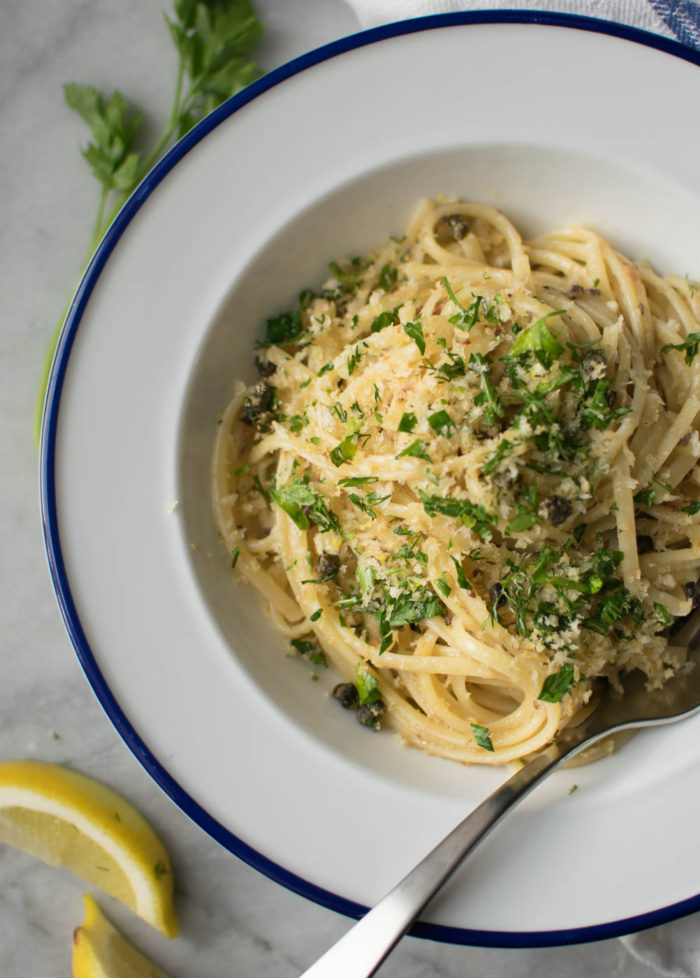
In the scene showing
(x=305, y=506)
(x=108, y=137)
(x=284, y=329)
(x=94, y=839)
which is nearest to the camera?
(x=305, y=506)

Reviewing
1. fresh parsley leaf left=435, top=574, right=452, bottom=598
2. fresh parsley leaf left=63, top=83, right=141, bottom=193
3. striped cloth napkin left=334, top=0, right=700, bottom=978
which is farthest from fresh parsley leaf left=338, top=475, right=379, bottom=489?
striped cloth napkin left=334, top=0, right=700, bottom=978

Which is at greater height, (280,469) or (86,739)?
(280,469)

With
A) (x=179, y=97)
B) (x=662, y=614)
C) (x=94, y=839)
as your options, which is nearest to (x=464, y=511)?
(x=662, y=614)

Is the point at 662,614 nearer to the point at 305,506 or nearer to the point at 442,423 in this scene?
the point at 442,423

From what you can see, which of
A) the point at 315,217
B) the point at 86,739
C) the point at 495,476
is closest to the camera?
the point at 495,476

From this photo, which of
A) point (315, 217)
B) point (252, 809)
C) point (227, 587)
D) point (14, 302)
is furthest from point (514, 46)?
point (252, 809)

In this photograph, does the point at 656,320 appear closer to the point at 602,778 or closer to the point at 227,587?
the point at 602,778
